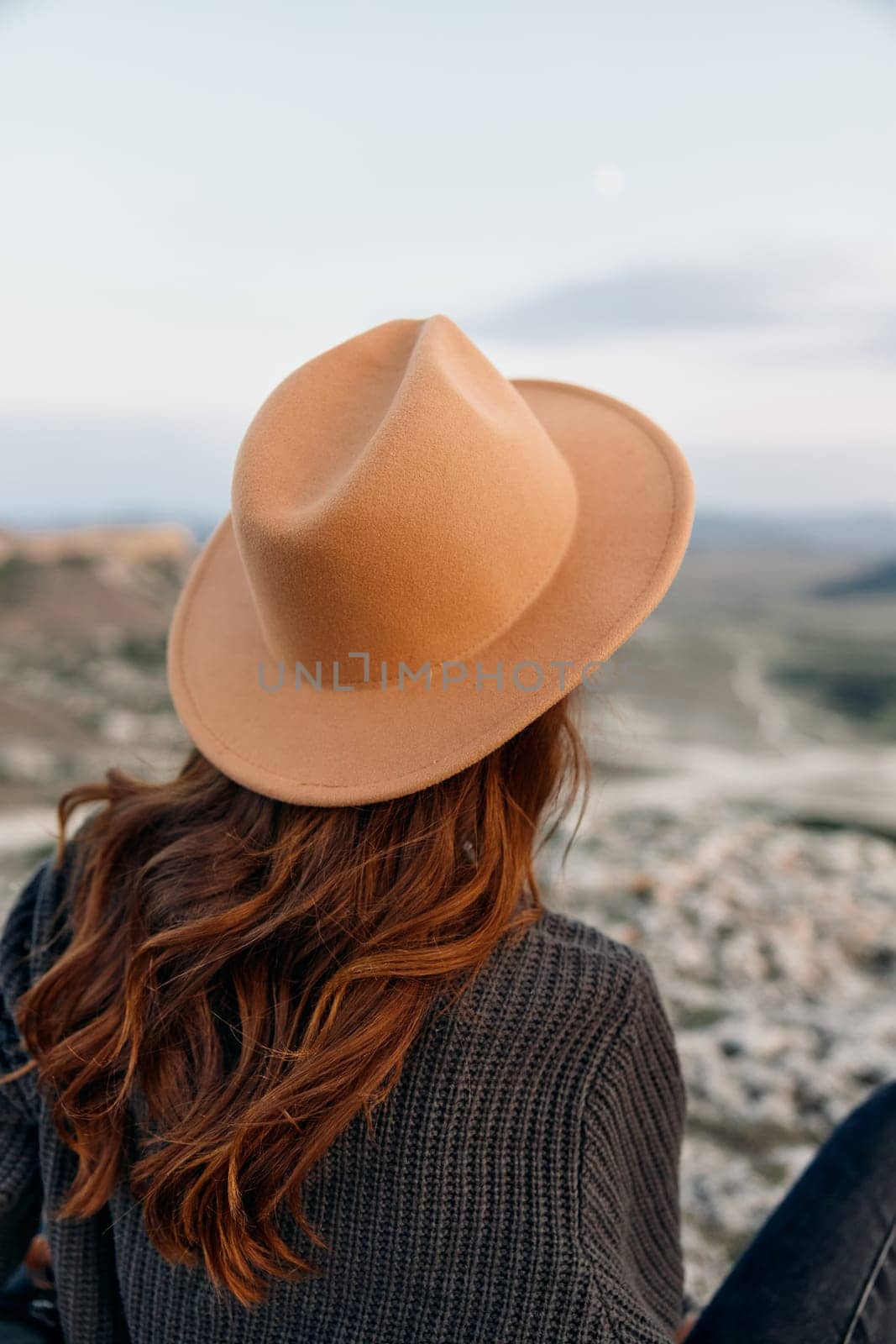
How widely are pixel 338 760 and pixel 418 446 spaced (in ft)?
1.13

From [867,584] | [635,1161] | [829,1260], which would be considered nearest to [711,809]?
[829,1260]

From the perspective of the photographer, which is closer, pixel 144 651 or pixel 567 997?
pixel 567 997

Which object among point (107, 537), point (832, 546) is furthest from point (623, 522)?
point (832, 546)

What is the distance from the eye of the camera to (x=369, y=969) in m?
0.98

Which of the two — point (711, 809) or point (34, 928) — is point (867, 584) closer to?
Answer: point (711, 809)

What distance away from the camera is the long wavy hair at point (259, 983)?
98 centimetres

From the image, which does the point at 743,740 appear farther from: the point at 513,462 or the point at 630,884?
the point at 513,462

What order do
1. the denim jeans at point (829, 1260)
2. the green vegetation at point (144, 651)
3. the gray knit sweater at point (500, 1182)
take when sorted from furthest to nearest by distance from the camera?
the green vegetation at point (144, 651)
the denim jeans at point (829, 1260)
the gray knit sweater at point (500, 1182)

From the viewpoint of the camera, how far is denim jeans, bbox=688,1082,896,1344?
3.92 ft

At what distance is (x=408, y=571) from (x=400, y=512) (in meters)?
0.07

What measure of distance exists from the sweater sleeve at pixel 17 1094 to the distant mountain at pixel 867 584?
48.9 ft

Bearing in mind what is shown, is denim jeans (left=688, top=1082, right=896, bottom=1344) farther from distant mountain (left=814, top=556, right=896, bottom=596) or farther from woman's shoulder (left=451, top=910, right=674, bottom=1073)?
distant mountain (left=814, top=556, right=896, bottom=596)

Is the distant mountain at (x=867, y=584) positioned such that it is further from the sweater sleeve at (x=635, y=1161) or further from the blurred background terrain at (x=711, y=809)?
the sweater sleeve at (x=635, y=1161)

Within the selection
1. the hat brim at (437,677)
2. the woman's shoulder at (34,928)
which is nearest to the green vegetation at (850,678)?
the hat brim at (437,677)
